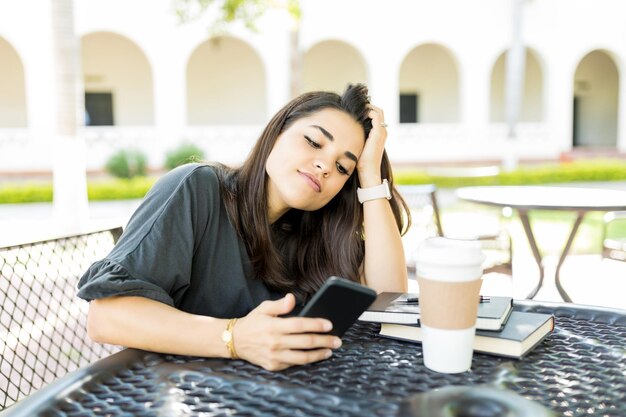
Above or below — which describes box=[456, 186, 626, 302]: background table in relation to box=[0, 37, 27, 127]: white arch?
below

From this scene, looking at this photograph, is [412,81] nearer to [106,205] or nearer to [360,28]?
[360,28]

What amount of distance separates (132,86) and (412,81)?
324 inches

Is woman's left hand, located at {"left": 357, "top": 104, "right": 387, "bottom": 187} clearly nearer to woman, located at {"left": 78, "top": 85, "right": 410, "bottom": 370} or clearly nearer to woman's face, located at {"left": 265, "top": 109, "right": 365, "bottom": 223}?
woman, located at {"left": 78, "top": 85, "right": 410, "bottom": 370}

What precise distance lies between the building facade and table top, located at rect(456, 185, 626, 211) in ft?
35.1

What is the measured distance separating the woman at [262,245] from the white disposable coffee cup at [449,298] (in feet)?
0.65

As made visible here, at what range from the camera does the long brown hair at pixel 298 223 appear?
174cm

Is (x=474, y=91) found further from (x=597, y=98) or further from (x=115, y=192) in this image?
(x=115, y=192)

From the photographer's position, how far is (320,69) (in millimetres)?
18984

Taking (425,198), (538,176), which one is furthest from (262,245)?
(538,176)

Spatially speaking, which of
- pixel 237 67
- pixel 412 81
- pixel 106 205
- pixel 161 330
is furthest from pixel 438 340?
pixel 412 81

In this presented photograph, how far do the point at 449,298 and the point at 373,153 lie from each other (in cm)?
97

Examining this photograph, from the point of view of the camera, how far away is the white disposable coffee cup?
1029 millimetres

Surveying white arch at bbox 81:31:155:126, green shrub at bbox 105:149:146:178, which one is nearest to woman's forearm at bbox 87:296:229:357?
green shrub at bbox 105:149:146:178

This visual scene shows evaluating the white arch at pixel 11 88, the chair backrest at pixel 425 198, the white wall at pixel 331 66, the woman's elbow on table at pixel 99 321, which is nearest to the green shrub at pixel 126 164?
the white arch at pixel 11 88
